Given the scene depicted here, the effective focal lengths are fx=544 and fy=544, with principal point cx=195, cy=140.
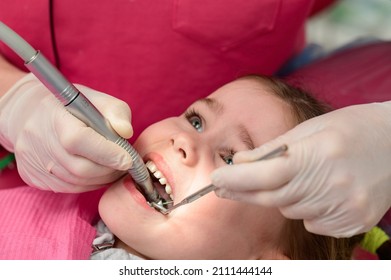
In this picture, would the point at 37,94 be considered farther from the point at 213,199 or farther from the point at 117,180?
the point at 213,199

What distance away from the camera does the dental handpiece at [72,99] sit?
844 millimetres

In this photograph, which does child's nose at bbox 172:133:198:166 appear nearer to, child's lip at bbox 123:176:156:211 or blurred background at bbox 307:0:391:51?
child's lip at bbox 123:176:156:211

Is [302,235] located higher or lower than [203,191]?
lower

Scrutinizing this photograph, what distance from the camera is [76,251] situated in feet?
3.49

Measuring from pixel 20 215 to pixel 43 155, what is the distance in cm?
18

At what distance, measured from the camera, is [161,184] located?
41.1 inches

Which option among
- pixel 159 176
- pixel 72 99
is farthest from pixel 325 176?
pixel 72 99

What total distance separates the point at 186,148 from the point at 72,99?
0.22 meters

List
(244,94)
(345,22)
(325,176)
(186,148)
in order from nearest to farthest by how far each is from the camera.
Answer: (325,176) < (186,148) < (244,94) < (345,22)

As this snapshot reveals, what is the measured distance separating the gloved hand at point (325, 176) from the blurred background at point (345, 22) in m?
0.94

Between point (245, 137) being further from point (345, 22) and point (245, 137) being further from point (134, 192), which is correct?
point (345, 22)

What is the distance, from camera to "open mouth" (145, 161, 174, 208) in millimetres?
1006

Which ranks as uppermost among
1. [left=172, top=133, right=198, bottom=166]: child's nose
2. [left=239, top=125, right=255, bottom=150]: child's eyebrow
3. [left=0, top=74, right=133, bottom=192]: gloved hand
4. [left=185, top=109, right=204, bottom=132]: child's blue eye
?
[left=0, top=74, right=133, bottom=192]: gloved hand

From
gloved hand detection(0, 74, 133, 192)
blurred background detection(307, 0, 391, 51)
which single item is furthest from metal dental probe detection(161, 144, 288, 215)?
blurred background detection(307, 0, 391, 51)
